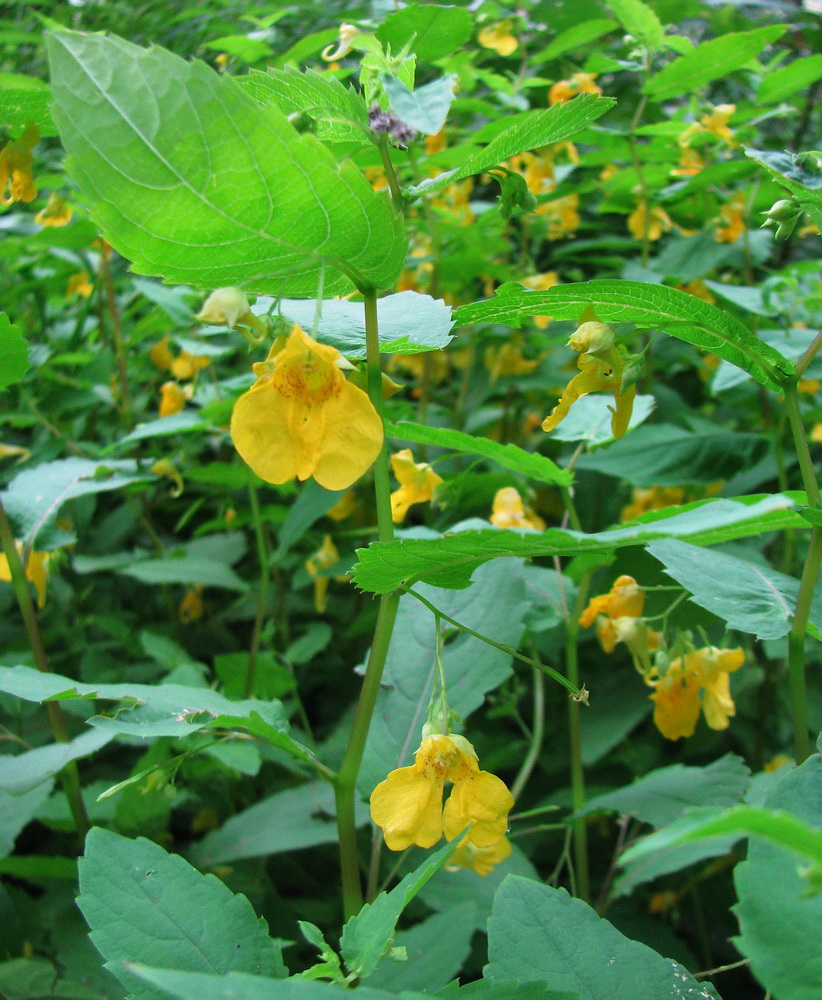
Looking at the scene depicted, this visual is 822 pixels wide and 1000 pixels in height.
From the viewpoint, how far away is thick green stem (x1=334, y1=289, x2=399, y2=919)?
0.83 metres

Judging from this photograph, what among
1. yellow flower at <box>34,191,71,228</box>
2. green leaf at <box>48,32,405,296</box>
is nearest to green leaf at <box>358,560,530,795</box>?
green leaf at <box>48,32,405,296</box>

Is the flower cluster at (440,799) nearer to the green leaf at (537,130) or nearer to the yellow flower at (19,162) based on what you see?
the green leaf at (537,130)

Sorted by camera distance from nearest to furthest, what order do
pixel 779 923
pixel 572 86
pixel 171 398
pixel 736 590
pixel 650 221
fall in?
pixel 779 923 < pixel 736 590 < pixel 171 398 < pixel 572 86 < pixel 650 221

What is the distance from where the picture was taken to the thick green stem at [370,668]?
2.71 feet

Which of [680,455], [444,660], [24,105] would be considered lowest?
[680,455]

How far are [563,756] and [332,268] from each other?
4.10 ft

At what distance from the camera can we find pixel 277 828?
1395mm

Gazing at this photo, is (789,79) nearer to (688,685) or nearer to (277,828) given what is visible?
(688,685)

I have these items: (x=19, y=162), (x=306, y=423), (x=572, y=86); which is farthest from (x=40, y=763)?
(x=572, y=86)

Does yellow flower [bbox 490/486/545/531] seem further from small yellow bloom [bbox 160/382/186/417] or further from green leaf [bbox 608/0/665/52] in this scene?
green leaf [bbox 608/0/665/52]

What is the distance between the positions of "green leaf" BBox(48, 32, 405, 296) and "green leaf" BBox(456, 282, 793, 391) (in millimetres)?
125

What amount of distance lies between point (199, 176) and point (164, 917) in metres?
0.69

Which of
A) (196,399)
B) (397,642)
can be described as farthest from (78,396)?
(397,642)

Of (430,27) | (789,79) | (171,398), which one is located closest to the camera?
(430,27)
